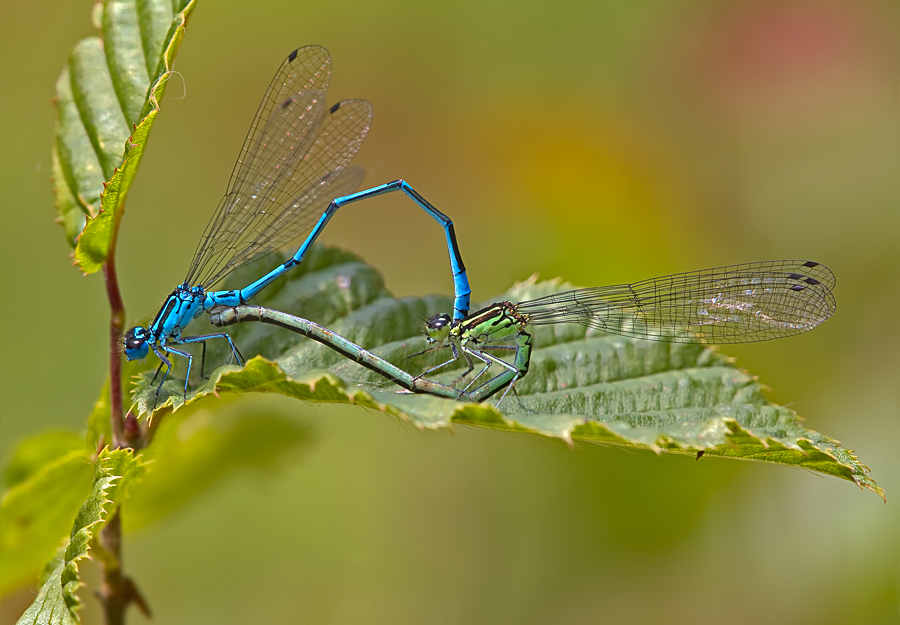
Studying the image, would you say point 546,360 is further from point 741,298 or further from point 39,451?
point 39,451

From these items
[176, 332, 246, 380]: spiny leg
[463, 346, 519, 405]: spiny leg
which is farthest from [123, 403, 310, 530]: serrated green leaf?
[463, 346, 519, 405]: spiny leg

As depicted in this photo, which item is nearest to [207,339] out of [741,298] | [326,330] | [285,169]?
[326,330]

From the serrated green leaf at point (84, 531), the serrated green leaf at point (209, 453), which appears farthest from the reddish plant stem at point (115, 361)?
the serrated green leaf at point (209, 453)

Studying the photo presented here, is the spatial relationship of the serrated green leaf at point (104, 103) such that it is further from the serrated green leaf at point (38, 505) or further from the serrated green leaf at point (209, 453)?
the serrated green leaf at point (209, 453)

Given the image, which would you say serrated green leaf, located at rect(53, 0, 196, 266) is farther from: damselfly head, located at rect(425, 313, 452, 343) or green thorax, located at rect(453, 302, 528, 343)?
green thorax, located at rect(453, 302, 528, 343)


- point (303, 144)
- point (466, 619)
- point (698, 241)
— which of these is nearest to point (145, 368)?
point (303, 144)

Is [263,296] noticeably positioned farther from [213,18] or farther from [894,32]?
[894,32]

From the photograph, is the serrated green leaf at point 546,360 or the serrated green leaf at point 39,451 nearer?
the serrated green leaf at point 39,451
